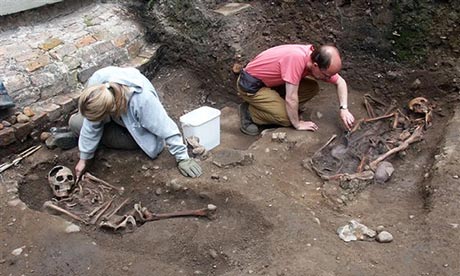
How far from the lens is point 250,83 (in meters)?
4.85

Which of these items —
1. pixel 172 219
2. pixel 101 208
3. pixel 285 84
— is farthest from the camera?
pixel 285 84

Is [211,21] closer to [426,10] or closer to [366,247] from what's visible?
[426,10]

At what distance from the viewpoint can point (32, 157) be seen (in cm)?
449

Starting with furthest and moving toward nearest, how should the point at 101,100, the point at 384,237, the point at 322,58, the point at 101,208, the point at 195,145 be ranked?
1. the point at 195,145
2. the point at 322,58
3. the point at 101,208
4. the point at 101,100
5. the point at 384,237

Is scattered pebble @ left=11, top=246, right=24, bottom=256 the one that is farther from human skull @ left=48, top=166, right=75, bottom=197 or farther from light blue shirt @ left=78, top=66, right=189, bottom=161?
light blue shirt @ left=78, top=66, right=189, bottom=161

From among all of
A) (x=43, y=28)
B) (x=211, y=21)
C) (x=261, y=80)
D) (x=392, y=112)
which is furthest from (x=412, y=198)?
(x=43, y=28)

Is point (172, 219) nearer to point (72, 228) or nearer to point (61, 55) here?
point (72, 228)

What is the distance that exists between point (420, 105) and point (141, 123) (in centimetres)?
244

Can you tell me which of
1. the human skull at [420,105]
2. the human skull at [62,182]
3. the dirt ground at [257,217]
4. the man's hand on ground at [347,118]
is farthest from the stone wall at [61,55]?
the human skull at [420,105]

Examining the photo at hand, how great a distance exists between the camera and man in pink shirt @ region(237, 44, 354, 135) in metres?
4.43

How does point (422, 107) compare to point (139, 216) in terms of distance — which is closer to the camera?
point (139, 216)

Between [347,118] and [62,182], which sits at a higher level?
[62,182]

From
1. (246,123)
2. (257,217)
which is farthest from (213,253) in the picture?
(246,123)

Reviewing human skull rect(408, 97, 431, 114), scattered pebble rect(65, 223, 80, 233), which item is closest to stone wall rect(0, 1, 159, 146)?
scattered pebble rect(65, 223, 80, 233)
